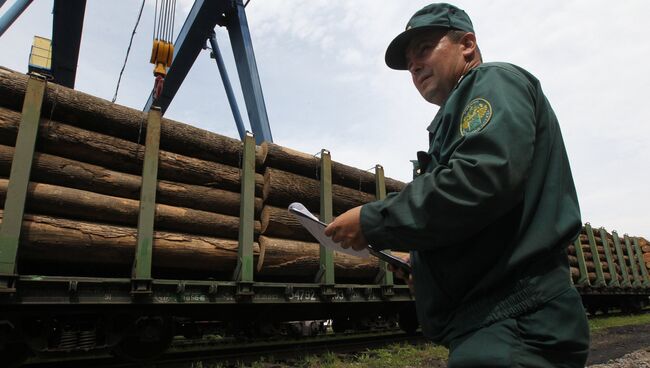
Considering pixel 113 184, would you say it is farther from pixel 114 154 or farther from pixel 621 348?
pixel 621 348

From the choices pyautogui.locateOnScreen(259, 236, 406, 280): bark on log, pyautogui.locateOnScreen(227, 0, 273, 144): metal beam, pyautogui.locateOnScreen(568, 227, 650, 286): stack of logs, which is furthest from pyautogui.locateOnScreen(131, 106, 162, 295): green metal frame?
pyautogui.locateOnScreen(568, 227, 650, 286): stack of logs

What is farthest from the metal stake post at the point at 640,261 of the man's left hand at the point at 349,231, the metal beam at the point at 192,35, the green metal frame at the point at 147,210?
the man's left hand at the point at 349,231

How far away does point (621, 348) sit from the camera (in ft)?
23.5

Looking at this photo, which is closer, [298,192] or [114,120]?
[114,120]

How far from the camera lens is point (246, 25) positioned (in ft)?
53.7

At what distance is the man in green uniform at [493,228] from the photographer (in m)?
1.09

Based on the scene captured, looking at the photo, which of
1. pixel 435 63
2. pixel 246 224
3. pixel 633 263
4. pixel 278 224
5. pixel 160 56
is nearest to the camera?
pixel 435 63

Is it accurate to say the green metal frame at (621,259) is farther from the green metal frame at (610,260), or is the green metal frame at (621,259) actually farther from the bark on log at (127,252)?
the bark on log at (127,252)

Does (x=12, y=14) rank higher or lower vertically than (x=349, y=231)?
higher

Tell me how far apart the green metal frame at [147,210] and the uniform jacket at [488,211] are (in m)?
4.28

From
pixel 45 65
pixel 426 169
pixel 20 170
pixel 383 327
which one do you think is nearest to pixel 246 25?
pixel 45 65

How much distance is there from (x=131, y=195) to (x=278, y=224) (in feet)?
6.62

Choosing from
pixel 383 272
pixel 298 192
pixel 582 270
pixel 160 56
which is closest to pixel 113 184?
pixel 298 192

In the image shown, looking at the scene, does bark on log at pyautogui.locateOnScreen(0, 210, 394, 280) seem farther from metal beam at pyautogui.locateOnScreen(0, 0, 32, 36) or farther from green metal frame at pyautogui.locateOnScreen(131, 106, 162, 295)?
metal beam at pyautogui.locateOnScreen(0, 0, 32, 36)
